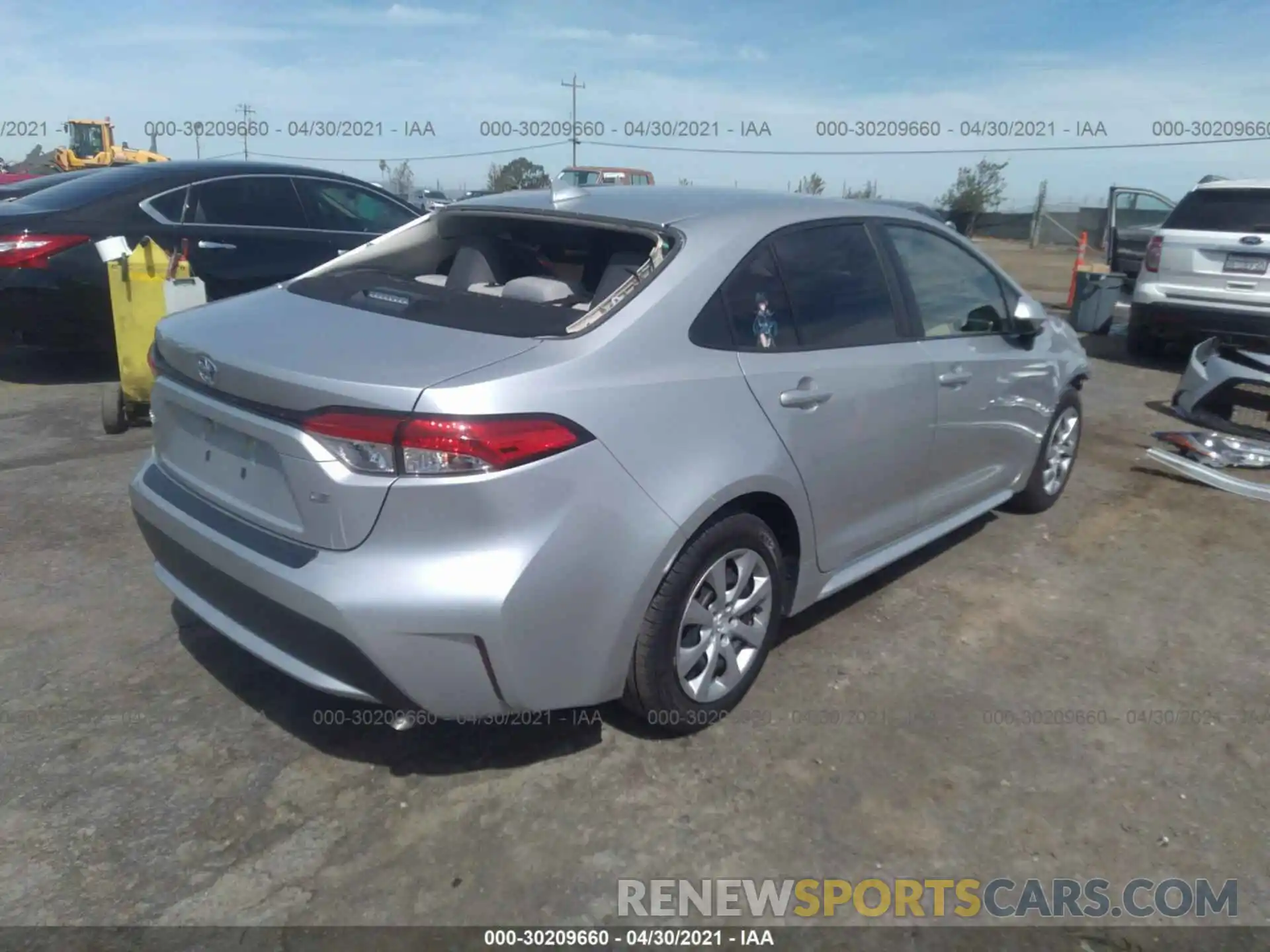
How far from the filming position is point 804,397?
3082mm

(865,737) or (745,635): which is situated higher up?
(745,635)

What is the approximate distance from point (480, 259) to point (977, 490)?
7.83 ft

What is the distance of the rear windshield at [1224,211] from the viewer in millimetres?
8547

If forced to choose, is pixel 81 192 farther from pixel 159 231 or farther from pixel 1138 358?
pixel 1138 358

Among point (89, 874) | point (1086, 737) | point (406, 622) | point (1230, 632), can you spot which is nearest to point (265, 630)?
point (406, 622)

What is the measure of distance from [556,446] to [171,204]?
18.4 ft

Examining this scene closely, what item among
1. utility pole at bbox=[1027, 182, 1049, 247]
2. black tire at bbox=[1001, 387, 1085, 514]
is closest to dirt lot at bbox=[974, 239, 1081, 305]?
utility pole at bbox=[1027, 182, 1049, 247]

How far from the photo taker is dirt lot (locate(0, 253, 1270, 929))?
7.97 feet

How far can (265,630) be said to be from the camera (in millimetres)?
2580

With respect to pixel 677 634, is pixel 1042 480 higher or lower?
lower

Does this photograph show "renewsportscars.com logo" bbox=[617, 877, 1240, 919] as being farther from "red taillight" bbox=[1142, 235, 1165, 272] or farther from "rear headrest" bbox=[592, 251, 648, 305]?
"red taillight" bbox=[1142, 235, 1165, 272]

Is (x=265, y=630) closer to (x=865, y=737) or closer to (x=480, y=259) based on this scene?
(x=480, y=259)

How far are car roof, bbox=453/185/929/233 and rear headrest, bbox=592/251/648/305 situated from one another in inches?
4.8

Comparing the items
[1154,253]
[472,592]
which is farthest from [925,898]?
[1154,253]
